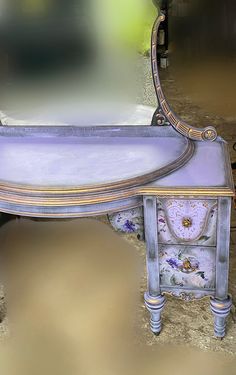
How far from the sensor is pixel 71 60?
177 centimetres

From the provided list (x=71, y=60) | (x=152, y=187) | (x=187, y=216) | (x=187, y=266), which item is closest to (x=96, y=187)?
(x=152, y=187)

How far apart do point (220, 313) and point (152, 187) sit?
0.50m

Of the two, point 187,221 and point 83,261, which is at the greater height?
point 187,221

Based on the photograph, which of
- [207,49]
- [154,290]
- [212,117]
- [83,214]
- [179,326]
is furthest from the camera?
[207,49]

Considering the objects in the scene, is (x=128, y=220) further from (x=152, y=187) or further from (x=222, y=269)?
(x=222, y=269)

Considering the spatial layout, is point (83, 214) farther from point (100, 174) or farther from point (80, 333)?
point (80, 333)

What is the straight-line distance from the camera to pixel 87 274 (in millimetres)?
2166

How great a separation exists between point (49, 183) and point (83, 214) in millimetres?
139

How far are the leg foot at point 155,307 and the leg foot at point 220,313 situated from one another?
168mm

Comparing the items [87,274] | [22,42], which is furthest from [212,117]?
[22,42]

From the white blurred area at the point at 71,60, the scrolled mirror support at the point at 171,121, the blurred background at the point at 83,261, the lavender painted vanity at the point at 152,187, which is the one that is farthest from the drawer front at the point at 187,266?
the white blurred area at the point at 71,60

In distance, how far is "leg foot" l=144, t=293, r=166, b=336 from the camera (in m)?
1.71

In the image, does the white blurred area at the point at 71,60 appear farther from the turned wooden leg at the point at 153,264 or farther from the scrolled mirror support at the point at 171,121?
the turned wooden leg at the point at 153,264

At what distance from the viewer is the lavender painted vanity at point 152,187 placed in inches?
60.0
